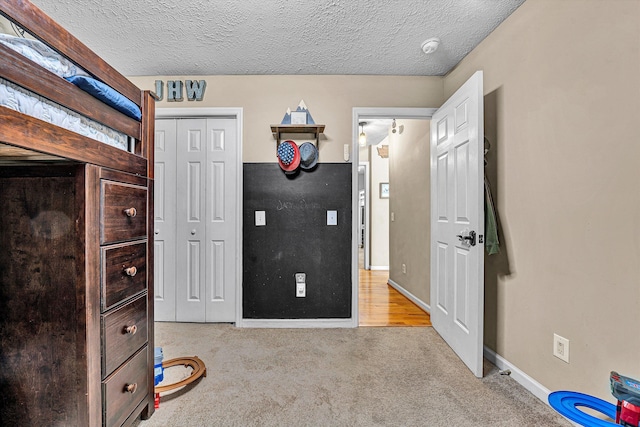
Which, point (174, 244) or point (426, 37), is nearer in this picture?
point (426, 37)

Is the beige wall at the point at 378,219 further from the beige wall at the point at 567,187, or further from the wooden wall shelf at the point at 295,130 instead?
the beige wall at the point at 567,187

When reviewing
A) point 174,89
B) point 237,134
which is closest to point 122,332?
point 237,134

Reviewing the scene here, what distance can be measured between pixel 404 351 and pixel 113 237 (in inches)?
81.8

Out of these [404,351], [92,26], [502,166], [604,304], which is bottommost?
[404,351]

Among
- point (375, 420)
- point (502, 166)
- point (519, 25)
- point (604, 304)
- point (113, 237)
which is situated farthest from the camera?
point (502, 166)

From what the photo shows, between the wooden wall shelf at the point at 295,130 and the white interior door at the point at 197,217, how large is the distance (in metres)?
0.46

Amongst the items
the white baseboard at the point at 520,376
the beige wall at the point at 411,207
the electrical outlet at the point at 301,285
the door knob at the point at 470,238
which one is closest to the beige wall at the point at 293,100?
the beige wall at the point at 411,207

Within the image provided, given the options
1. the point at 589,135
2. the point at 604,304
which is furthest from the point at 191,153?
the point at 604,304

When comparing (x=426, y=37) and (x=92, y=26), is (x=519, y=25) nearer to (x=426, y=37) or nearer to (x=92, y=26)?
(x=426, y=37)

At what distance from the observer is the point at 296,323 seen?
282cm

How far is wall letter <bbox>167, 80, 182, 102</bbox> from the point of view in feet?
9.32

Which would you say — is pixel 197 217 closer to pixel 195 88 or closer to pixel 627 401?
pixel 195 88

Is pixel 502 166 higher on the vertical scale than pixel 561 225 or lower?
higher

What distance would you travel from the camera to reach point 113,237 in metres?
1.25
